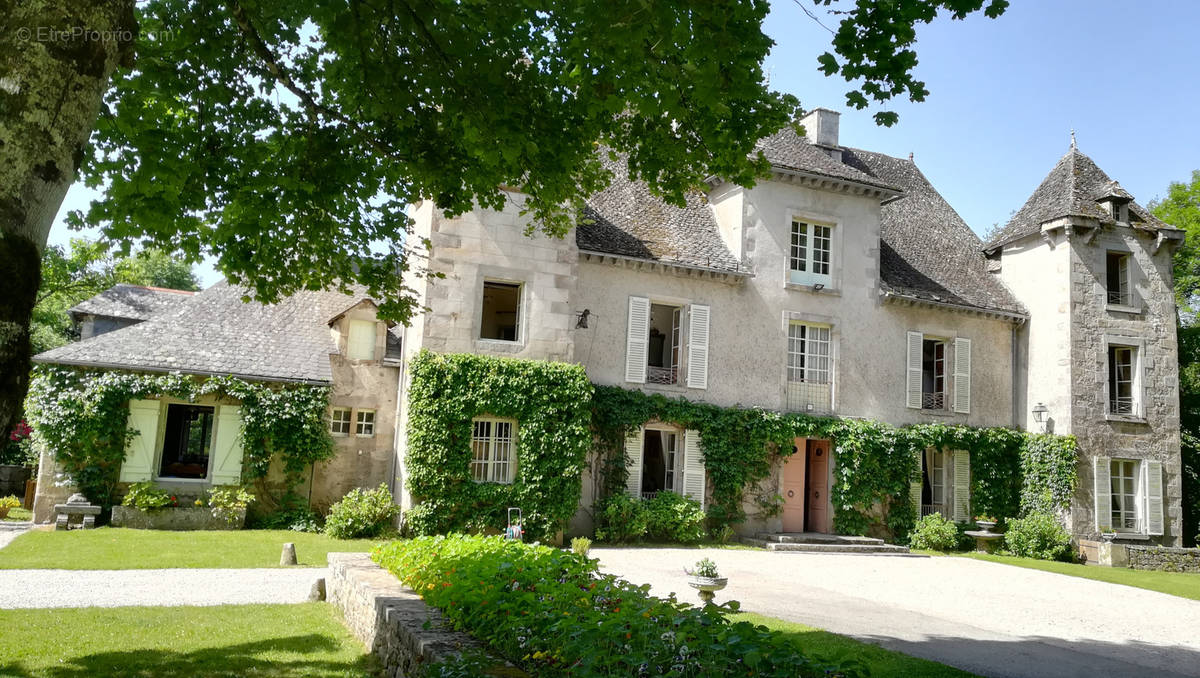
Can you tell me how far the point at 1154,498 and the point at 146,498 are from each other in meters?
21.5

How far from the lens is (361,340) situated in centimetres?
1667

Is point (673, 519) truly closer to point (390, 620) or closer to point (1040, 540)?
point (1040, 540)

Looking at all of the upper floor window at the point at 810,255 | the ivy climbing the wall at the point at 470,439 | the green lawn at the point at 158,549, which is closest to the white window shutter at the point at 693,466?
the ivy climbing the wall at the point at 470,439

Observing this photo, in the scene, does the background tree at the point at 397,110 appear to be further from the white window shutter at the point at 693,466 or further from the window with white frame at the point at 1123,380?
the window with white frame at the point at 1123,380

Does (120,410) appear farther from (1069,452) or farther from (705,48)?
(1069,452)

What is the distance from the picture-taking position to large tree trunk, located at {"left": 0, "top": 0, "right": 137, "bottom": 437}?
118 inches

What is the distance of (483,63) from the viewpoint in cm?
636

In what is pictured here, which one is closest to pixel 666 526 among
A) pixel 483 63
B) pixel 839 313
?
pixel 839 313

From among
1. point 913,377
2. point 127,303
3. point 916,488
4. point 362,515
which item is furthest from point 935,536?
point 127,303

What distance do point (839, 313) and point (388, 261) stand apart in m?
12.5

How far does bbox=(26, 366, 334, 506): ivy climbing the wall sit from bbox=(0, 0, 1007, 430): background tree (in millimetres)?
7821

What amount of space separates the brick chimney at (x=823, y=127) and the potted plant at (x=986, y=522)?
9782mm

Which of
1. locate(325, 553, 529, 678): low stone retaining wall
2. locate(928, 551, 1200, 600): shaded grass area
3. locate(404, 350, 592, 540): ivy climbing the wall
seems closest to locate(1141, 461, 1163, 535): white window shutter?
locate(928, 551, 1200, 600): shaded grass area

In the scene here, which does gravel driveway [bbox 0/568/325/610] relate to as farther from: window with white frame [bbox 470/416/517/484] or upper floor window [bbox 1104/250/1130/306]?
upper floor window [bbox 1104/250/1130/306]
